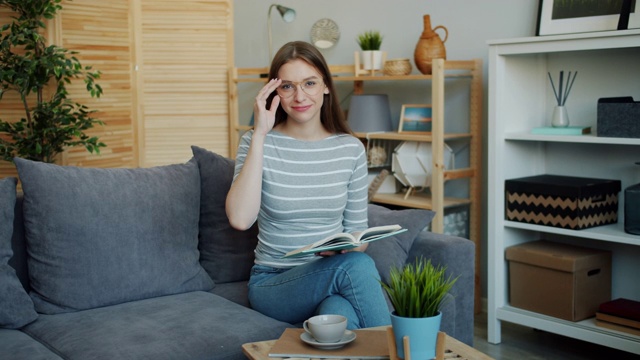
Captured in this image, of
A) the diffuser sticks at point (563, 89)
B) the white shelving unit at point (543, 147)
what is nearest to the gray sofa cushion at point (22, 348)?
the white shelving unit at point (543, 147)

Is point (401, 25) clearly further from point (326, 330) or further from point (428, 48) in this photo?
point (326, 330)

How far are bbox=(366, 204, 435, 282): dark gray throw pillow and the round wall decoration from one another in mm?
1993

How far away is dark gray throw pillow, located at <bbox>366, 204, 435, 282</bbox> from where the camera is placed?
247 centimetres

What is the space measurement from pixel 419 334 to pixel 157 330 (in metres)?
0.85

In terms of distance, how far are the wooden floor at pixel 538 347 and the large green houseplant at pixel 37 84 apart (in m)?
2.09

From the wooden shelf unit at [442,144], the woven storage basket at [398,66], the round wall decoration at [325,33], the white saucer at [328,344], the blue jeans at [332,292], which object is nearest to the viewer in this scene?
the white saucer at [328,344]

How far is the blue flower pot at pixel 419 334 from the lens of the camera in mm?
1556

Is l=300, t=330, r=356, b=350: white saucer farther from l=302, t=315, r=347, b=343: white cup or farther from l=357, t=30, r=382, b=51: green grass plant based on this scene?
l=357, t=30, r=382, b=51: green grass plant

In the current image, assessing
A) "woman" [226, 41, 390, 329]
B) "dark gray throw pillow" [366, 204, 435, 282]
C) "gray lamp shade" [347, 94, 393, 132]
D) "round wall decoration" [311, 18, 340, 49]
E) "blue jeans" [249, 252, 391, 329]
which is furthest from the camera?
"round wall decoration" [311, 18, 340, 49]

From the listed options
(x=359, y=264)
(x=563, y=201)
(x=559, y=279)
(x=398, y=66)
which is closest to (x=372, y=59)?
(x=398, y=66)

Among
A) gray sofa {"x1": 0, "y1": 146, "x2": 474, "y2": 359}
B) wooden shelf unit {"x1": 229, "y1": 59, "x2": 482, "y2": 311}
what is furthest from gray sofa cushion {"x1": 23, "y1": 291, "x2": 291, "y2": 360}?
wooden shelf unit {"x1": 229, "y1": 59, "x2": 482, "y2": 311}

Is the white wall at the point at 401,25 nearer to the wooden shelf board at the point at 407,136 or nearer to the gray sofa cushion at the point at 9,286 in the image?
the wooden shelf board at the point at 407,136

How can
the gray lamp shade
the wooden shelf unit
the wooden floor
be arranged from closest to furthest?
the wooden floor
the wooden shelf unit
the gray lamp shade

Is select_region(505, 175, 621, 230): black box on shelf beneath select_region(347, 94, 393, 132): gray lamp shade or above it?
beneath
